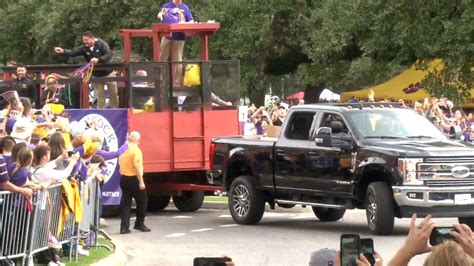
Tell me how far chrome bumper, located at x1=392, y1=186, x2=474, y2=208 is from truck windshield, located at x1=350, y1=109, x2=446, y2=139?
55.9 inches

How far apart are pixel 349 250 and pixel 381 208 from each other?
13085mm

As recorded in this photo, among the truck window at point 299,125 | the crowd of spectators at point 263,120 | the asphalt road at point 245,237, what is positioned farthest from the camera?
the crowd of spectators at point 263,120

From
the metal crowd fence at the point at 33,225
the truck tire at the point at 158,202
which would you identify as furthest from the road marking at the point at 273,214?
the metal crowd fence at the point at 33,225

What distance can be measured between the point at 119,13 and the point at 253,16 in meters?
6.16

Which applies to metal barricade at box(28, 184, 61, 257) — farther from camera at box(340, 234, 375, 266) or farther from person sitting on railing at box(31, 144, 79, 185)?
camera at box(340, 234, 375, 266)

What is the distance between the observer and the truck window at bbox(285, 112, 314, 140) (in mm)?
20141

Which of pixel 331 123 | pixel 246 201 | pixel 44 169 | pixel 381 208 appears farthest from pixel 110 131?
pixel 44 169

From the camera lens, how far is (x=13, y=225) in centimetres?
1298

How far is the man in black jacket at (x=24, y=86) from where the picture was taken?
21.4 m

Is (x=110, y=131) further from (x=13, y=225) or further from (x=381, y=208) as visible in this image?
(x=13, y=225)

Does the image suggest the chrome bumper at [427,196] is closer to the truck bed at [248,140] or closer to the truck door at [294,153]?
the truck door at [294,153]

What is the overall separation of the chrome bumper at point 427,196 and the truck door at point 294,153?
2.11 meters

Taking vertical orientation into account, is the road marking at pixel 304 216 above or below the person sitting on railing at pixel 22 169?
below

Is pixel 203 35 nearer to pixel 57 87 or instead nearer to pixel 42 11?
pixel 57 87
